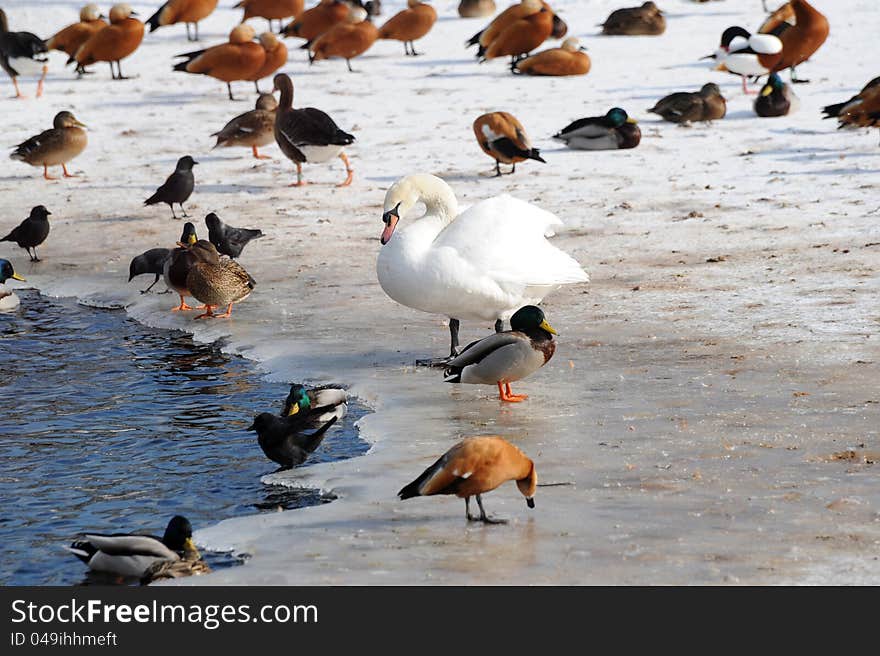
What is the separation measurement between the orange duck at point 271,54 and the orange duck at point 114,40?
2.21 m

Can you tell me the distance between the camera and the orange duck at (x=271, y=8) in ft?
85.8

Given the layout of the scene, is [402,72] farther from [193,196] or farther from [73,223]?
[73,223]

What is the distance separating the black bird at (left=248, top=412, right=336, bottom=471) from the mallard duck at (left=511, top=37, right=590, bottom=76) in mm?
14849

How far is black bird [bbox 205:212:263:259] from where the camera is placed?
1463 centimetres

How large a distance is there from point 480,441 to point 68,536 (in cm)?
238

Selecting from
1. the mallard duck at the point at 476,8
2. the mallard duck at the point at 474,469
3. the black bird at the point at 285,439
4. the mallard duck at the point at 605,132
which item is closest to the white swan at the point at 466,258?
the black bird at the point at 285,439

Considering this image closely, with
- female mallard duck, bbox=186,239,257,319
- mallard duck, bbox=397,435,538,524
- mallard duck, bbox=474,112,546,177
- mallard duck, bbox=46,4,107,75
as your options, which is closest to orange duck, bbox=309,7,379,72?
mallard duck, bbox=46,4,107,75

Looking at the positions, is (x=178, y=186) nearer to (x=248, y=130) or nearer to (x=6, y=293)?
(x=248, y=130)

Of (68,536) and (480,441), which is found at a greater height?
(480,441)

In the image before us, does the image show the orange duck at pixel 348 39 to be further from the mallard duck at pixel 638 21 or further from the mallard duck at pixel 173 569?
the mallard duck at pixel 173 569

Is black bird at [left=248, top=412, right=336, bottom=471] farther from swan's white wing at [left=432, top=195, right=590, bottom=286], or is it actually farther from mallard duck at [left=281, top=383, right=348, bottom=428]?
swan's white wing at [left=432, top=195, right=590, bottom=286]

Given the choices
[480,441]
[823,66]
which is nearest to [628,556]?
[480,441]

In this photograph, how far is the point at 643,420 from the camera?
9453 millimetres

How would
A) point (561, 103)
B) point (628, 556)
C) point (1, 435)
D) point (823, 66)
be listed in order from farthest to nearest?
1. point (823, 66)
2. point (561, 103)
3. point (1, 435)
4. point (628, 556)
